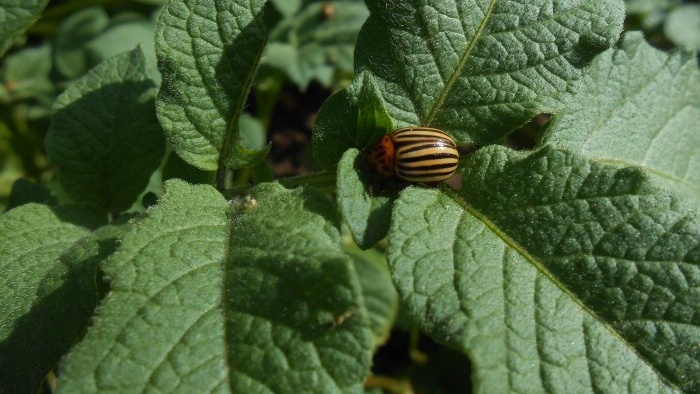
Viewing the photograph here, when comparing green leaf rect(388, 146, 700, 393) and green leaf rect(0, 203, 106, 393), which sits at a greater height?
green leaf rect(388, 146, 700, 393)

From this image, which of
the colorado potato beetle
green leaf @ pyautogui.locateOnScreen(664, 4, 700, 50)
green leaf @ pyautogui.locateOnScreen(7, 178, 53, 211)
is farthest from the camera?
green leaf @ pyautogui.locateOnScreen(664, 4, 700, 50)

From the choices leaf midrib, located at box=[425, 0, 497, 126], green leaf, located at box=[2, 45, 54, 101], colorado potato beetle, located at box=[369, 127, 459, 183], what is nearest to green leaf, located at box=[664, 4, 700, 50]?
leaf midrib, located at box=[425, 0, 497, 126]

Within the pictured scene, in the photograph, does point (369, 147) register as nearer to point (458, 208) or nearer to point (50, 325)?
point (458, 208)

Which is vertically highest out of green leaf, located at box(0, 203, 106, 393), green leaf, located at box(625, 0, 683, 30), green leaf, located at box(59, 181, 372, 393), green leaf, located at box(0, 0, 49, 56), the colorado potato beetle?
green leaf, located at box(0, 0, 49, 56)

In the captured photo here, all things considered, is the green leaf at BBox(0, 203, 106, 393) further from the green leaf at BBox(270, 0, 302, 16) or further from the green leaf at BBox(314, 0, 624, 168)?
the green leaf at BBox(270, 0, 302, 16)

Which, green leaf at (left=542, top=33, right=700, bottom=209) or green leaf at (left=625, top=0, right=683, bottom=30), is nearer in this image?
green leaf at (left=542, top=33, right=700, bottom=209)

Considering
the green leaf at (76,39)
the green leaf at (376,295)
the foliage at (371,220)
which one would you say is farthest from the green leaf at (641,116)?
the green leaf at (76,39)

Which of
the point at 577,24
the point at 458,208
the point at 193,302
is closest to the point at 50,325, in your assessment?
the point at 193,302

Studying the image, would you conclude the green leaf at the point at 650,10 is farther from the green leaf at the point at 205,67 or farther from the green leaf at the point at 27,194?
the green leaf at the point at 27,194
